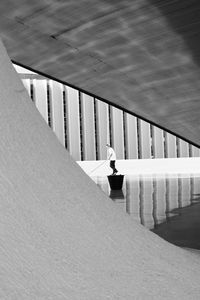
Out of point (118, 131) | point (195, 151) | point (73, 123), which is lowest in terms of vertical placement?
point (195, 151)

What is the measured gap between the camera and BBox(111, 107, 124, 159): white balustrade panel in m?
56.8

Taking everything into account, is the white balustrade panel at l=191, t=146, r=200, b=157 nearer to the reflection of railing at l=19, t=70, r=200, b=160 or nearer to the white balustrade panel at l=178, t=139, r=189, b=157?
the reflection of railing at l=19, t=70, r=200, b=160

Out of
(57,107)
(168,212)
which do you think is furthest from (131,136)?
(168,212)

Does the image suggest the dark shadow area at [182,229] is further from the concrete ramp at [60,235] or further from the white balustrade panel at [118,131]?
the white balustrade panel at [118,131]

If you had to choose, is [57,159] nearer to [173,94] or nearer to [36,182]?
[36,182]

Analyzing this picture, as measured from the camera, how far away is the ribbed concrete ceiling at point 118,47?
39.3ft

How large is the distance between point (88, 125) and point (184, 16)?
43.5 metres

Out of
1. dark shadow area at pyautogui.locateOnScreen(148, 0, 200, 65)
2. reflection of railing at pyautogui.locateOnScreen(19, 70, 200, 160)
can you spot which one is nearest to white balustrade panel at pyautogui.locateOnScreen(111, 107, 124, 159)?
reflection of railing at pyautogui.locateOnScreen(19, 70, 200, 160)

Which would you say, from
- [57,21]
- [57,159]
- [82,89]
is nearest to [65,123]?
[82,89]

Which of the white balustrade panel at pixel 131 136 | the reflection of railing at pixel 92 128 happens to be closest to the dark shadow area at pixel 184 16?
the reflection of railing at pixel 92 128

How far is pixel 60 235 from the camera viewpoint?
283 cm

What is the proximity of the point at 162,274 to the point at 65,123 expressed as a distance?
2023 inches

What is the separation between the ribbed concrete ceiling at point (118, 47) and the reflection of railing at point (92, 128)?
29634mm

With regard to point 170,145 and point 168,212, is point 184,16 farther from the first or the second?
point 170,145
